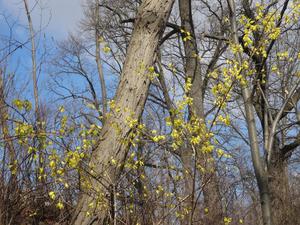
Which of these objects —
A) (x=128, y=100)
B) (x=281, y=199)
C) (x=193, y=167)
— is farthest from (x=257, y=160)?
(x=281, y=199)

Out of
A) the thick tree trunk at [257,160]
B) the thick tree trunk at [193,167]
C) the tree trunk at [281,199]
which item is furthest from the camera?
the tree trunk at [281,199]

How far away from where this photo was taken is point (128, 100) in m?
3.99

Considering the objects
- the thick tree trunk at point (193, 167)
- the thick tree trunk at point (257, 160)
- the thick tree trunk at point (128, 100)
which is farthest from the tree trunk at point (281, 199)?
the thick tree trunk at point (128, 100)

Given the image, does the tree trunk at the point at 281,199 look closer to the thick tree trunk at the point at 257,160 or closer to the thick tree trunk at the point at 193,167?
the thick tree trunk at the point at 193,167

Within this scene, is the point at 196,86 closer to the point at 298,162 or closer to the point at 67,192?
the point at 67,192

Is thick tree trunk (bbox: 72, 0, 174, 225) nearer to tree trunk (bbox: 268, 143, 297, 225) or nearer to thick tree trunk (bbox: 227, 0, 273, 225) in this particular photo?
thick tree trunk (bbox: 227, 0, 273, 225)

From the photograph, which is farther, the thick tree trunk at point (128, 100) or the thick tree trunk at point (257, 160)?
the thick tree trunk at point (257, 160)

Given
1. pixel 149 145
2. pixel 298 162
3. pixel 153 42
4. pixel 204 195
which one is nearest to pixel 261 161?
pixel 204 195

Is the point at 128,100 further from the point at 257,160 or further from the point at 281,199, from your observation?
the point at 281,199

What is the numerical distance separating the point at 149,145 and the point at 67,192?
153 centimetres

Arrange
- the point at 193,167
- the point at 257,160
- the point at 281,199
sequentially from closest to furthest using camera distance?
1. the point at 193,167
2. the point at 257,160
3. the point at 281,199

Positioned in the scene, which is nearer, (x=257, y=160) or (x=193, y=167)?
(x=193, y=167)

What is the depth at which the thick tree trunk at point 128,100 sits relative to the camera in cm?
361

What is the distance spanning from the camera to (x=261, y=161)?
468cm
